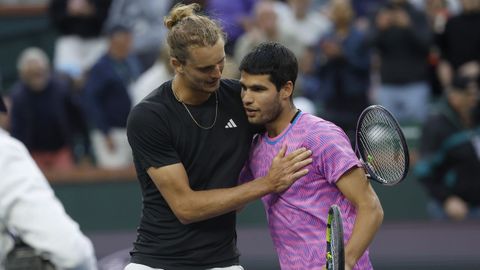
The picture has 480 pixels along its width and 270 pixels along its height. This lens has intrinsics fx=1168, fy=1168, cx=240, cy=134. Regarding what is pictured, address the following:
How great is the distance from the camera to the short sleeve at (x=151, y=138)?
5.28 meters

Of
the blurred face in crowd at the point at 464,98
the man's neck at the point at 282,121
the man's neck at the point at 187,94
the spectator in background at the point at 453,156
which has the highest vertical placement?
the man's neck at the point at 187,94

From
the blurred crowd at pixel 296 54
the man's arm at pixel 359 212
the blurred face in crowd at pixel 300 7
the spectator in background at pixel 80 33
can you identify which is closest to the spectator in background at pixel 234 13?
the blurred crowd at pixel 296 54

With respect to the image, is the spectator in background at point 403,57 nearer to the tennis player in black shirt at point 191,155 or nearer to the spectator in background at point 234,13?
the spectator in background at point 234,13

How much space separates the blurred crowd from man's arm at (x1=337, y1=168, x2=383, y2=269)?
5.23 metres

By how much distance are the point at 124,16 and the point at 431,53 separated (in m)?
3.19

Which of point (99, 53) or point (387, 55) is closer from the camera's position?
point (387, 55)

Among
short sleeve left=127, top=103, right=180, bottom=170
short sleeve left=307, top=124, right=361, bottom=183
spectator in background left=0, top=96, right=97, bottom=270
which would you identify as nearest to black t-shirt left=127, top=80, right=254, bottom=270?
short sleeve left=127, top=103, right=180, bottom=170

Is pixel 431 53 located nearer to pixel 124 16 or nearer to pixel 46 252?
pixel 124 16

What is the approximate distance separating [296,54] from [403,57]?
3.46ft

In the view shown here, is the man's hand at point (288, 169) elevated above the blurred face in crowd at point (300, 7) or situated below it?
above

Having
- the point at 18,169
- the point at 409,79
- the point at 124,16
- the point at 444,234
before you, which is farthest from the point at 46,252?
the point at 124,16

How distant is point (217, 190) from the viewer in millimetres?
5223

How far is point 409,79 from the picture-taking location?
11109 millimetres

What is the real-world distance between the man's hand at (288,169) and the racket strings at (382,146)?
0.31 metres
